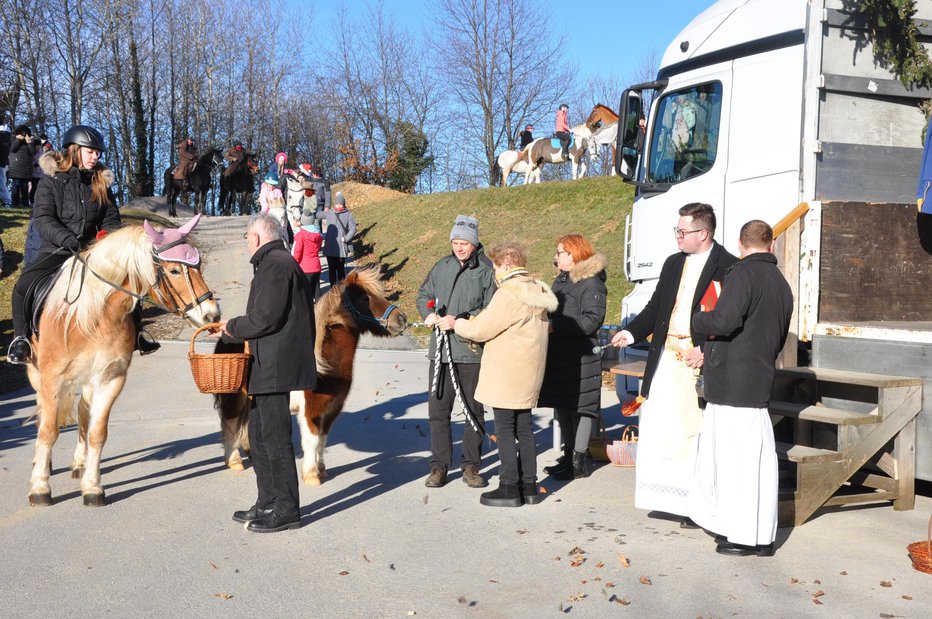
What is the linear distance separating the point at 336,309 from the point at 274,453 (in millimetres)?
1729

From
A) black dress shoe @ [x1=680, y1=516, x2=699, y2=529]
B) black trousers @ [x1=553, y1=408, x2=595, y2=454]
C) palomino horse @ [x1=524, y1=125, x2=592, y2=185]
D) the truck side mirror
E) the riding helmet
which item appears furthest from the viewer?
palomino horse @ [x1=524, y1=125, x2=592, y2=185]

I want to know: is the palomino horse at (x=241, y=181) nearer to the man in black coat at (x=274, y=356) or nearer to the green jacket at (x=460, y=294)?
the green jacket at (x=460, y=294)

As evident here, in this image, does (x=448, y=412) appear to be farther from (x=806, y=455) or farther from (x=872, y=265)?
(x=872, y=265)

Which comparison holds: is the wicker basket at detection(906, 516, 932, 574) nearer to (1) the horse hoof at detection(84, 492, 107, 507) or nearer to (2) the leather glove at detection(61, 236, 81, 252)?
(1) the horse hoof at detection(84, 492, 107, 507)

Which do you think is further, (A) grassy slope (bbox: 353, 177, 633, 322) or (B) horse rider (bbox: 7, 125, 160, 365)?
(A) grassy slope (bbox: 353, 177, 633, 322)

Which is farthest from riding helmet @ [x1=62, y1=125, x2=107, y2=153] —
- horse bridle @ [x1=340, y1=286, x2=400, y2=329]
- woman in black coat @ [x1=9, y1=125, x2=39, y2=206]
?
woman in black coat @ [x1=9, y1=125, x2=39, y2=206]

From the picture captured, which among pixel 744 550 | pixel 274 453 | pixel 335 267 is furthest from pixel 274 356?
pixel 335 267

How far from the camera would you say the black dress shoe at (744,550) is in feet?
16.9

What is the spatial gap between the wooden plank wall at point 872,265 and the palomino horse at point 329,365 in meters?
3.25

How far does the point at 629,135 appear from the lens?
27.3ft

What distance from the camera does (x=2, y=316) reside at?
14.9m

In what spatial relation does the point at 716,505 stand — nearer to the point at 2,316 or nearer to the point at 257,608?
the point at 257,608

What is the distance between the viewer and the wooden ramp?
5.73 meters

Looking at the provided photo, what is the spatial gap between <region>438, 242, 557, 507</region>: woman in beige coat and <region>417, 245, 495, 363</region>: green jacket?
418 millimetres
